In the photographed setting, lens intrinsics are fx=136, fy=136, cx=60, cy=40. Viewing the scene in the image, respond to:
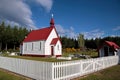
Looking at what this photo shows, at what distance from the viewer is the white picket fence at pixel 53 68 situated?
8297 mm

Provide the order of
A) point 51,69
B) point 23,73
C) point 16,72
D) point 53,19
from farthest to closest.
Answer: point 53,19 < point 16,72 < point 23,73 < point 51,69

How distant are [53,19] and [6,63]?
2177 centimetres

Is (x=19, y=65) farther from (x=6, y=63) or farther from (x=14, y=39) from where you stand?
(x=14, y=39)

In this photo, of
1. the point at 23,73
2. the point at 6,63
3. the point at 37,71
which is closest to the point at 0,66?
the point at 6,63

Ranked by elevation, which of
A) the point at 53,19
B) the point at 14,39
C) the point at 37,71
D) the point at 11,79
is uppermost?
the point at 53,19

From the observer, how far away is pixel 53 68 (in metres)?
8.05

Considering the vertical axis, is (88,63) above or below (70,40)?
below

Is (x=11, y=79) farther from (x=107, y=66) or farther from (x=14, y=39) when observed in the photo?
(x=14, y=39)

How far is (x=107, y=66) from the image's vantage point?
1410 centimetres

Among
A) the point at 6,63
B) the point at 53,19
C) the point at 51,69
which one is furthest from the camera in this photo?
the point at 53,19

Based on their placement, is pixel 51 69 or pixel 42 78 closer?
pixel 51 69

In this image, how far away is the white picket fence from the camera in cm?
830

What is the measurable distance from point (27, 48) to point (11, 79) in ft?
88.7

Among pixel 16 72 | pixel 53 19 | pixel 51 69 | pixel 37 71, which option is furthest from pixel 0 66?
pixel 53 19
